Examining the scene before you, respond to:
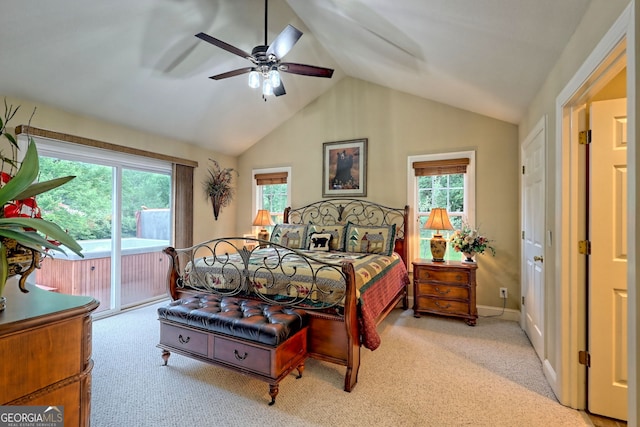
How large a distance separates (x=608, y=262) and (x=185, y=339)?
309 cm

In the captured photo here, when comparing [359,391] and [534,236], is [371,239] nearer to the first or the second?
[534,236]

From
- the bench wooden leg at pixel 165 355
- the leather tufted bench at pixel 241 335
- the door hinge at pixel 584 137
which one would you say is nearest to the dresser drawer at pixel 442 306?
the leather tufted bench at pixel 241 335

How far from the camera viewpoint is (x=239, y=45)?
11.4 feet

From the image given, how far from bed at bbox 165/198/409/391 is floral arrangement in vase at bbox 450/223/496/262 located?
715mm

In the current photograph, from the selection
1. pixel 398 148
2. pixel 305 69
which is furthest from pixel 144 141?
pixel 398 148

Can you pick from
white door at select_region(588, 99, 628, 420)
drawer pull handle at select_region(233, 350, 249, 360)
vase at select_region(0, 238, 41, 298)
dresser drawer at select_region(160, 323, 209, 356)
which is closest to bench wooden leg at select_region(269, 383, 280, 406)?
drawer pull handle at select_region(233, 350, 249, 360)

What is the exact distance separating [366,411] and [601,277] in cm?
180

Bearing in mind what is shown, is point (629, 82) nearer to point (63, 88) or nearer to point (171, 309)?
point (171, 309)

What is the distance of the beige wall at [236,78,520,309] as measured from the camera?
3781 millimetres

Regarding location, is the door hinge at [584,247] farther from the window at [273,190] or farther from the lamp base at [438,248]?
the window at [273,190]

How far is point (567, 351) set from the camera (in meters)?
2.06

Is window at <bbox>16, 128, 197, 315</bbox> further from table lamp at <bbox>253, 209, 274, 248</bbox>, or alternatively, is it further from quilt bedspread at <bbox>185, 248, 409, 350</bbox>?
quilt bedspread at <bbox>185, 248, 409, 350</bbox>

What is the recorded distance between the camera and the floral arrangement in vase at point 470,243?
Answer: 11.8 ft

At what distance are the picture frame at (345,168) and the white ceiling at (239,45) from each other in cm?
104
